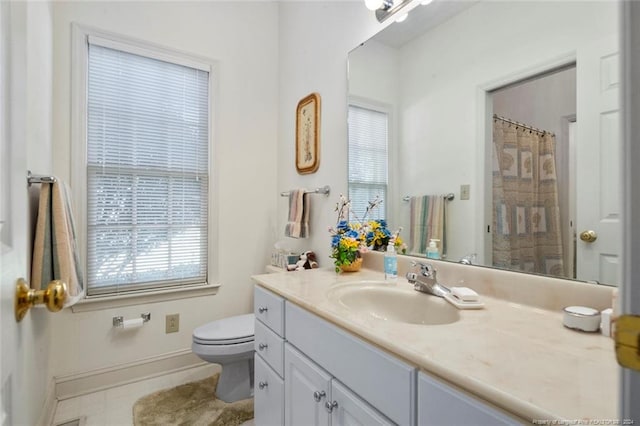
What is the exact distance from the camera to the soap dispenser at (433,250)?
4.30 ft

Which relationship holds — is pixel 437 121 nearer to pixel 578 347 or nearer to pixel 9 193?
pixel 578 347

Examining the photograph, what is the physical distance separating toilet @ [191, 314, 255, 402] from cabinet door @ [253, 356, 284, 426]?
0.33 m

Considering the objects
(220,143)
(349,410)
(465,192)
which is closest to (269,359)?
(349,410)

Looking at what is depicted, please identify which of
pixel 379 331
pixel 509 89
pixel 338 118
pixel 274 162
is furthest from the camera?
pixel 274 162

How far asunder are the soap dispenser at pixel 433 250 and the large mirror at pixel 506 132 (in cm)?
2

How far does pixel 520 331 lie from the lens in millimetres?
775

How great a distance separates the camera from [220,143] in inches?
88.6

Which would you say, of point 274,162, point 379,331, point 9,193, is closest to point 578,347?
point 379,331

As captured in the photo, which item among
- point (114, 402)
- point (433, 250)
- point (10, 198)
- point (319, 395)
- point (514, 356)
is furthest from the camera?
point (114, 402)

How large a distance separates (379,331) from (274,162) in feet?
6.34

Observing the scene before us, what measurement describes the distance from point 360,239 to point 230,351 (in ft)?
2.98

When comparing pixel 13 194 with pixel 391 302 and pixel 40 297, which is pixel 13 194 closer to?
pixel 40 297

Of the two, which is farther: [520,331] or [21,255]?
[520,331]

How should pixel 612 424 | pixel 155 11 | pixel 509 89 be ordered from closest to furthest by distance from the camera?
pixel 612 424, pixel 509 89, pixel 155 11
